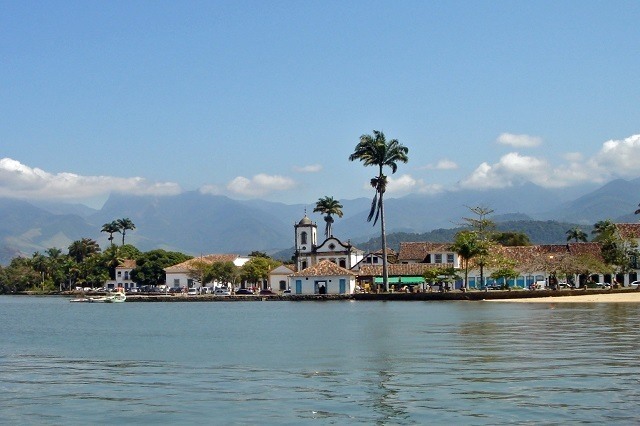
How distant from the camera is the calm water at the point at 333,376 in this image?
1962cm

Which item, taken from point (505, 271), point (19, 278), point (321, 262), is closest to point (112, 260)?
point (19, 278)

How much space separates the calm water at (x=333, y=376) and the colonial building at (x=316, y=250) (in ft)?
256

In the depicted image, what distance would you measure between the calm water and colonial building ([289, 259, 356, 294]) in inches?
2123

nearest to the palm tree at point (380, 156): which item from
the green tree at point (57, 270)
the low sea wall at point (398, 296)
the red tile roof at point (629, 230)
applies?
the low sea wall at point (398, 296)

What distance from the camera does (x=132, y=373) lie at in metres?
27.3

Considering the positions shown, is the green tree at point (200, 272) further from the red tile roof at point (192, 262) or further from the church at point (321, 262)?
the church at point (321, 262)

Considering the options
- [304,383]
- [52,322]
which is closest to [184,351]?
[304,383]

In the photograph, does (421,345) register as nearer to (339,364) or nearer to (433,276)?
(339,364)

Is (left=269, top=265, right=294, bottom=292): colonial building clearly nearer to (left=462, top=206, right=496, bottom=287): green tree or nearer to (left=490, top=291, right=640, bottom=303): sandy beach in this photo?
(left=462, top=206, right=496, bottom=287): green tree

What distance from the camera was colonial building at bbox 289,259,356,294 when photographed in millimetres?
100562

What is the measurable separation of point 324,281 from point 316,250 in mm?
25518

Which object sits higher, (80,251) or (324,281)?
(80,251)

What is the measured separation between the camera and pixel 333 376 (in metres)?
25.8

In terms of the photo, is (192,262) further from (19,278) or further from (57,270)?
(19,278)
